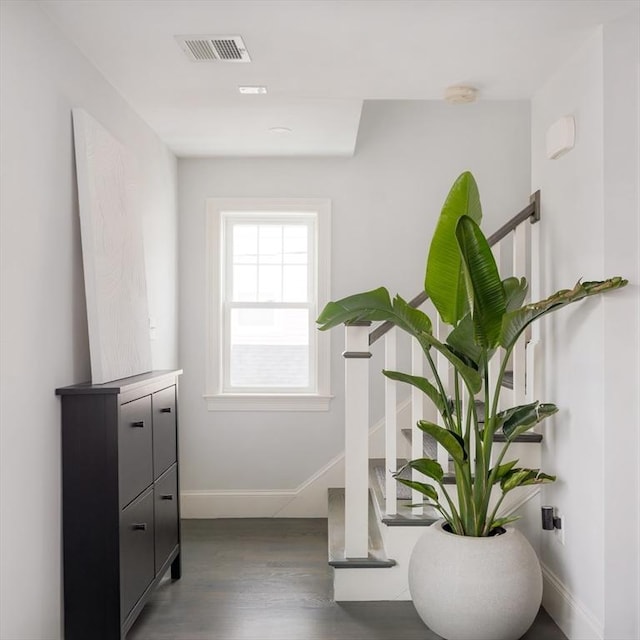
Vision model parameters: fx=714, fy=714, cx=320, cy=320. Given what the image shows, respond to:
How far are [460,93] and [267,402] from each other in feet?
8.30

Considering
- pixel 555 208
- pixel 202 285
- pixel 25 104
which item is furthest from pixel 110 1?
pixel 202 285

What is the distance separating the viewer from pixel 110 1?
2598mm

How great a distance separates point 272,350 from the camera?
5199 millimetres

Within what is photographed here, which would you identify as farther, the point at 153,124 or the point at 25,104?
the point at 153,124

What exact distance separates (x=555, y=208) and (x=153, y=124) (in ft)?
7.74

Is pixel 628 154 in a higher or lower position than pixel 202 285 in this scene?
higher

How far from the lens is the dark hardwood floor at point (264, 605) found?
3098 mm

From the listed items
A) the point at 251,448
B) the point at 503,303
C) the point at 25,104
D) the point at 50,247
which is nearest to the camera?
the point at 25,104

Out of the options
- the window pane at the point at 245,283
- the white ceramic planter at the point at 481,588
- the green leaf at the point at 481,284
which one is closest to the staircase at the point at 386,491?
the white ceramic planter at the point at 481,588

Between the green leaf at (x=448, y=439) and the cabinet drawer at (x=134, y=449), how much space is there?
120 centimetres

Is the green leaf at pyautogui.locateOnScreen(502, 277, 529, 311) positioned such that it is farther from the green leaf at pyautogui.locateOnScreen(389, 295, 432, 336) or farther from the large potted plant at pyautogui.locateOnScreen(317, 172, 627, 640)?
the green leaf at pyautogui.locateOnScreen(389, 295, 432, 336)

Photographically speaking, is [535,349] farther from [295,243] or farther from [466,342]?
→ [295,243]

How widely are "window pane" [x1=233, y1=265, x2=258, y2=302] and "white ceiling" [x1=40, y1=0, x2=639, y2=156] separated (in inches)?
51.1

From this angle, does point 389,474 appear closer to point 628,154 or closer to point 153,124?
point 628,154
